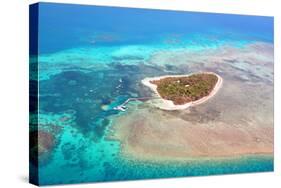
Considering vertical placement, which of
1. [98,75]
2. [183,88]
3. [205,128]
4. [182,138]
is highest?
[98,75]

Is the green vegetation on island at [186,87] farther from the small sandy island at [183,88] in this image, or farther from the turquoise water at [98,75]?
the turquoise water at [98,75]

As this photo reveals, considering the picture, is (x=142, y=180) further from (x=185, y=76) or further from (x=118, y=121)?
(x=185, y=76)

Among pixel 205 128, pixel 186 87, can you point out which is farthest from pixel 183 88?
pixel 205 128

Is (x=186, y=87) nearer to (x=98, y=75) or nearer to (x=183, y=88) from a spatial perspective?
(x=183, y=88)

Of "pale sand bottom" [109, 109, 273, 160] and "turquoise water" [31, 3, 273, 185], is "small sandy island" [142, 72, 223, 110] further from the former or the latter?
"pale sand bottom" [109, 109, 273, 160]

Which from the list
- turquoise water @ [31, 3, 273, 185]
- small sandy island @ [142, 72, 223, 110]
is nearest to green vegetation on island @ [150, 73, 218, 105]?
small sandy island @ [142, 72, 223, 110]
